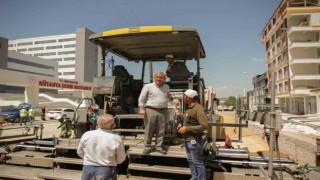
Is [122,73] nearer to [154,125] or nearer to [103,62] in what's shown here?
[103,62]

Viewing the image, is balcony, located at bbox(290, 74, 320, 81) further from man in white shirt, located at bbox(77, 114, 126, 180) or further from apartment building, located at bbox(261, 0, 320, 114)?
man in white shirt, located at bbox(77, 114, 126, 180)

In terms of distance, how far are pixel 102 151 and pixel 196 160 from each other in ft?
5.49

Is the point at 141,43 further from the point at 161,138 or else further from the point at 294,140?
the point at 294,140

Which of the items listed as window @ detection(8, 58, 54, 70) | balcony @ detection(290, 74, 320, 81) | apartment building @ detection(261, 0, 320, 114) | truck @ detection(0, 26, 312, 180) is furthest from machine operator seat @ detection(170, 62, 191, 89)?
window @ detection(8, 58, 54, 70)

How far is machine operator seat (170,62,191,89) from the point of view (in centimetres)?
622

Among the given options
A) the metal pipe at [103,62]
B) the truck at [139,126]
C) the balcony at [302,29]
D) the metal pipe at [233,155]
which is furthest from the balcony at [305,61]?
the metal pipe at [103,62]

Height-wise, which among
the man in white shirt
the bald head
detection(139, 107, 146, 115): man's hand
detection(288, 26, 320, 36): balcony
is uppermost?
detection(288, 26, 320, 36): balcony

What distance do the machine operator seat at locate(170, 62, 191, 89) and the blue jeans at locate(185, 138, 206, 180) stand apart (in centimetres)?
238

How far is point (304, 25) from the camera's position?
4072cm

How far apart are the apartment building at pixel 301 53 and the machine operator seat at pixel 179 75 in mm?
36221

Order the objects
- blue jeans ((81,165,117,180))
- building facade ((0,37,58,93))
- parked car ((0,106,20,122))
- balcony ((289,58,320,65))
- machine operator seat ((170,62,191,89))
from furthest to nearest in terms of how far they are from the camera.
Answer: building facade ((0,37,58,93)) → balcony ((289,58,320,65)) → parked car ((0,106,20,122)) → machine operator seat ((170,62,191,89)) → blue jeans ((81,165,117,180))

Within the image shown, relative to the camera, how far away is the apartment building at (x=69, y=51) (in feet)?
322

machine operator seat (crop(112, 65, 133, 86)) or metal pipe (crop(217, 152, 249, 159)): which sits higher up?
machine operator seat (crop(112, 65, 133, 86))

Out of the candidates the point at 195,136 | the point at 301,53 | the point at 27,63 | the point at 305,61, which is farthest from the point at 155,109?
the point at 27,63
